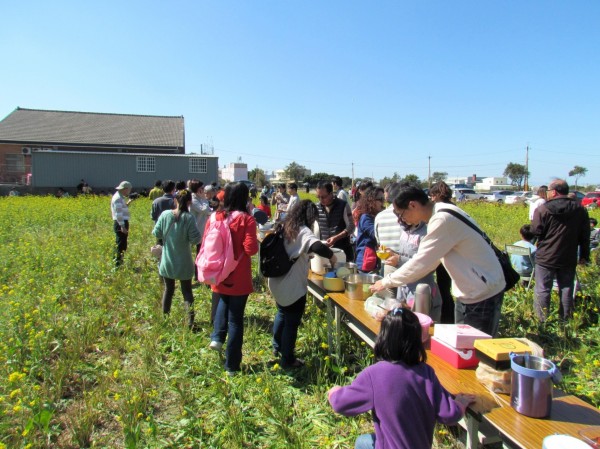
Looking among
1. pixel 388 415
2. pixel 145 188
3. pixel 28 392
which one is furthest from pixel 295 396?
pixel 145 188

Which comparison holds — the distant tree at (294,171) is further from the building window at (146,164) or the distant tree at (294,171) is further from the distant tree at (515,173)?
the building window at (146,164)

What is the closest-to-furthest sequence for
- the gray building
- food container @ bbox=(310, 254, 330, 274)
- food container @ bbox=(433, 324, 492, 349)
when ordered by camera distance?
food container @ bbox=(433, 324, 492, 349)
food container @ bbox=(310, 254, 330, 274)
the gray building

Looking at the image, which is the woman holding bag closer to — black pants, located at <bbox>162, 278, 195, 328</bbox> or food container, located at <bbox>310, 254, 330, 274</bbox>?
black pants, located at <bbox>162, 278, 195, 328</bbox>

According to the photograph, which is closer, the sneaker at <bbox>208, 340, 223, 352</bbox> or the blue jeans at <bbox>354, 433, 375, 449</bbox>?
the blue jeans at <bbox>354, 433, 375, 449</bbox>

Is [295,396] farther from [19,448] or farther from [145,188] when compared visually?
[145,188]

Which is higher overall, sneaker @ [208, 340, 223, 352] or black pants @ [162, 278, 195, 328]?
black pants @ [162, 278, 195, 328]

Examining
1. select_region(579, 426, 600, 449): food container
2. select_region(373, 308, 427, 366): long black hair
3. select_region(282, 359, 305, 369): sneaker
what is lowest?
select_region(282, 359, 305, 369): sneaker

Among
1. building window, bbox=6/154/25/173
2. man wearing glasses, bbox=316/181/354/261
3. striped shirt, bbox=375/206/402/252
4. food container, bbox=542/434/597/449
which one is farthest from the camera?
building window, bbox=6/154/25/173

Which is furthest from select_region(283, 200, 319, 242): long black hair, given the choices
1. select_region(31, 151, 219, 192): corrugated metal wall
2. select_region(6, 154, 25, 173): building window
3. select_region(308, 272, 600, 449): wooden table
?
select_region(6, 154, 25, 173): building window

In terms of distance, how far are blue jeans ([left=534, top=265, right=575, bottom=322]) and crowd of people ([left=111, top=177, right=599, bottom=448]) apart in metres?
0.01

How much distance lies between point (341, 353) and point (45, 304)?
10.9 feet

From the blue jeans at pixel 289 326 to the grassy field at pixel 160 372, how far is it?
6.6 inches

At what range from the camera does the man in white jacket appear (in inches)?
90.9

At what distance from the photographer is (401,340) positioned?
5.19 feet
